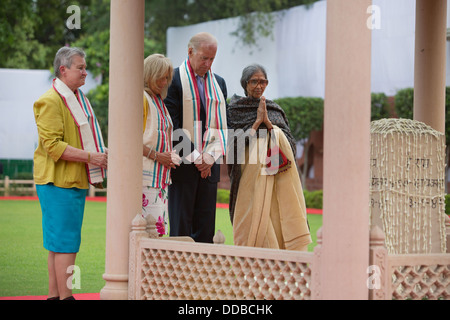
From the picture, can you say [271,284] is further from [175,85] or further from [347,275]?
[175,85]

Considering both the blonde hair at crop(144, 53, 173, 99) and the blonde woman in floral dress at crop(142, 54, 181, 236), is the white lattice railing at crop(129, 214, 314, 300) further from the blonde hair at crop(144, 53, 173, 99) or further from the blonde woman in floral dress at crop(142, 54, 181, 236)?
the blonde hair at crop(144, 53, 173, 99)

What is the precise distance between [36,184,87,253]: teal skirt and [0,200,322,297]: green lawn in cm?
149

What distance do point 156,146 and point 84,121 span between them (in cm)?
73

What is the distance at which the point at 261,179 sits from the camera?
21.4ft

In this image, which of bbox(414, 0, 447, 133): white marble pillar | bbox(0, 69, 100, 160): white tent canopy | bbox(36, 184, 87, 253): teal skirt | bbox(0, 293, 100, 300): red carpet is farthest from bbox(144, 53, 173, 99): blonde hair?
bbox(0, 69, 100, 160): white tent canopy

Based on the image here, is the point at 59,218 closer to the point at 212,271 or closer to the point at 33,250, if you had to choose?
the point at 212,271

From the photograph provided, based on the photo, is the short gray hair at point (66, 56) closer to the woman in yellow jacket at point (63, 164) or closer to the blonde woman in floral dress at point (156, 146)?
the woman in yellow jacket at point (63, 164)

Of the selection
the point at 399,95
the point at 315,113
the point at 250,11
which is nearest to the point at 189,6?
the point at 250,11

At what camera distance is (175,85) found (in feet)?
21.3

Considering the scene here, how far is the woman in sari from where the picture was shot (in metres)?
6.53

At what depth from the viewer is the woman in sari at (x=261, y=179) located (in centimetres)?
653

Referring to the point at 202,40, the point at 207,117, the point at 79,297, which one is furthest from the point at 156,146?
the point at 79,297

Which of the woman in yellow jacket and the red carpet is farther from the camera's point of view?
the red carpet
